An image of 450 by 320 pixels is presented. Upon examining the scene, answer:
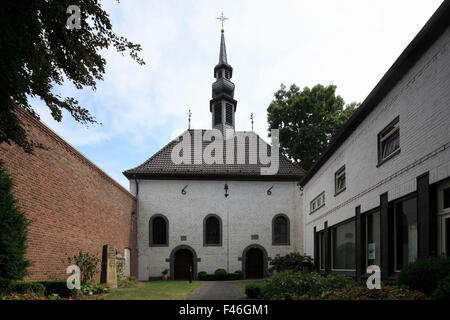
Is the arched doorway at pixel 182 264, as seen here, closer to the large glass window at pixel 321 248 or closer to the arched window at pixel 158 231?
the arched window at pixel 158 231

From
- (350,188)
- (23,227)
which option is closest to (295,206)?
(350,188)

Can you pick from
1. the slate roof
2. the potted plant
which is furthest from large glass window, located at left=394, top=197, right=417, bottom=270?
the potted plant

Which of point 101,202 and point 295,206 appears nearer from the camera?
point 101,202

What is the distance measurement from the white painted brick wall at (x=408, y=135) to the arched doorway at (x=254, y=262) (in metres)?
11.0

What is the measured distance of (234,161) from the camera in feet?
84.1

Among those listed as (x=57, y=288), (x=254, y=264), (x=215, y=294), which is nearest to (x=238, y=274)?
(x=254, y=264)

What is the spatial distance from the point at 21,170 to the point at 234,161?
1703 centimetres

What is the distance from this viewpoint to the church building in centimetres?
2373

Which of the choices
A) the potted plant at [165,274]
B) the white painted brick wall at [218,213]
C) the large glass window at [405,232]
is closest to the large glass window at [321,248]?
the white painted brick wall at [218,213]

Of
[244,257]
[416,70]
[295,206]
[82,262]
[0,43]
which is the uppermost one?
[416,70]

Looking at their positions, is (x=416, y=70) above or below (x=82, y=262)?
above

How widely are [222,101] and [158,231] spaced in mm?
10944

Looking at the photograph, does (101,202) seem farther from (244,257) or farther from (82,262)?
(244,257)

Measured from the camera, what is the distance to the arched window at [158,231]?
23.8m
